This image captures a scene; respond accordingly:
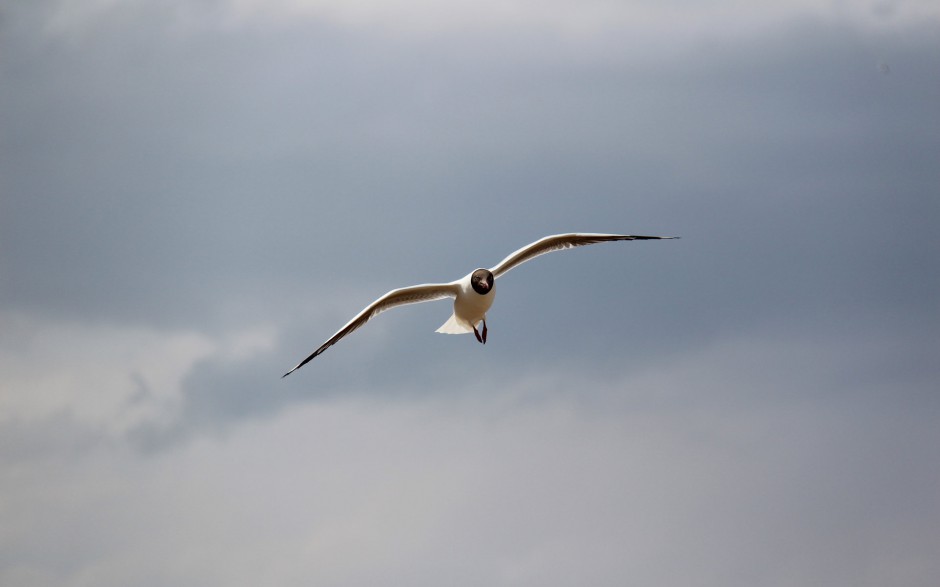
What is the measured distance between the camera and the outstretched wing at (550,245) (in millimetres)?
35406

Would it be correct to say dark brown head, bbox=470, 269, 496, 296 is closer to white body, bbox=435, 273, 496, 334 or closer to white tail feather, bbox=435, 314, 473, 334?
white body, bbox=435, 273, 496, 334

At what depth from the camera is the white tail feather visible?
3519 cm

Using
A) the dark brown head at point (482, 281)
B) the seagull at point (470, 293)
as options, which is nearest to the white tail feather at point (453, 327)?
the seagull at point (470, 293)

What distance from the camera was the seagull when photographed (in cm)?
3306

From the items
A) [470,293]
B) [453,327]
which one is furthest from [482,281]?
[453,327]

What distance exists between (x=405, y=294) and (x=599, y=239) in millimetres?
7697

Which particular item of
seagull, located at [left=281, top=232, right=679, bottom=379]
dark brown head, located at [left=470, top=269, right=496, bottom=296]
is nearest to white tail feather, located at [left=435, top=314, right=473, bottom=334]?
seagull, located at [left=281, top=232, right=679, bottom=379]

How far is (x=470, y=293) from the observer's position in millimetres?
33312

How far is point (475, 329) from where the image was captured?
114 ft

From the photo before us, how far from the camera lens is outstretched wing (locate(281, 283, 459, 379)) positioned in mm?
34188

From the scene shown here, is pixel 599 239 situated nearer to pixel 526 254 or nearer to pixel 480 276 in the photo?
pixel 526 254

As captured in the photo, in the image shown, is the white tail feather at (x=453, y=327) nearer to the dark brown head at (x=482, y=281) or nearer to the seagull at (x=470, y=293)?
the seagull at (x=470, y=293)

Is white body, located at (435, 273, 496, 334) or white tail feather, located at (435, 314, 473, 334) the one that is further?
white tail feather, located at (435, 314, 473, 334)

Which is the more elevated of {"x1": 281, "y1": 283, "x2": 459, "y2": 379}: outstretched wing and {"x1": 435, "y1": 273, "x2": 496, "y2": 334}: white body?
{"x1": 281, "y1": 283, "x2": 459, "y2": 379}: outstretched wing
